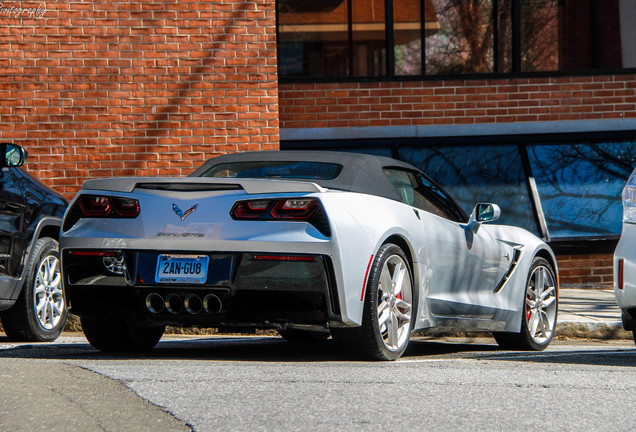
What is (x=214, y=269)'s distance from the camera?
5992mm

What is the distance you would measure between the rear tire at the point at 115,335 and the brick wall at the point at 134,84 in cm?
483

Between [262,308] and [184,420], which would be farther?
[262,308]

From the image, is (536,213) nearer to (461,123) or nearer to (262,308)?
(461,123)

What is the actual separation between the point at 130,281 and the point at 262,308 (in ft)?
2.57

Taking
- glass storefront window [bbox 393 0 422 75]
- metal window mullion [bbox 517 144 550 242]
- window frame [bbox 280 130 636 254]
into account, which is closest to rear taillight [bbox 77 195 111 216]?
window frame [bbox 280 130 636 254]

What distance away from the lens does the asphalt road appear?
419 centimetres

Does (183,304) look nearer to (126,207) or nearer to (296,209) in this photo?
(126,207)

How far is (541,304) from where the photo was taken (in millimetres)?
8312

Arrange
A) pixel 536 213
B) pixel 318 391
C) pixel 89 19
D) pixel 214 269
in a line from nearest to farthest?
pixel 318 391 → pixel 214 269 → pixel 89 19 → pixel 536 213

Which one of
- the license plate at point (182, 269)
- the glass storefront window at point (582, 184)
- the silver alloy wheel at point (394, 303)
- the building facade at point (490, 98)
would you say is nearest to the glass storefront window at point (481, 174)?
the building facade at point (490, 98)

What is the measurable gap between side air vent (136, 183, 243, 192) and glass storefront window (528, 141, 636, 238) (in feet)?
26.5

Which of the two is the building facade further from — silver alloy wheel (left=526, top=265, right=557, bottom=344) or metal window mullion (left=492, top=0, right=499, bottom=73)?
silver alloy wheel (left=526, top=265, right=557, bottom=344)

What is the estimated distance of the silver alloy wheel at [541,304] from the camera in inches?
321

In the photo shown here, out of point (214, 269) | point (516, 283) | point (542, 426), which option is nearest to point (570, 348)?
point (516, 283)
